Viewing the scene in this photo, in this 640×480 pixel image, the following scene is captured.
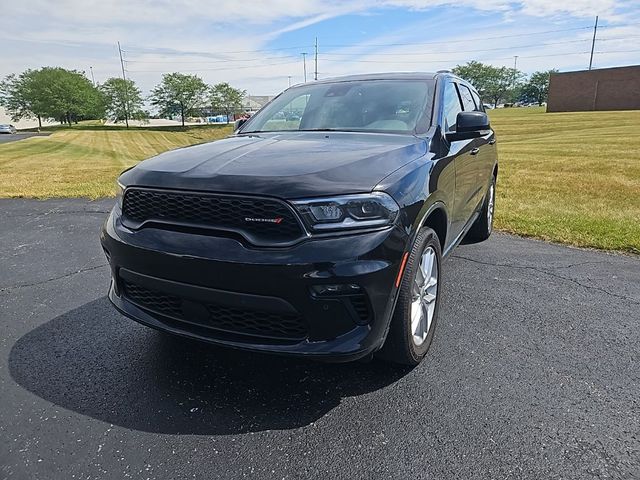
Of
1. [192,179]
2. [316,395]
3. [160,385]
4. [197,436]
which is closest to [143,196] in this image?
[192,179]

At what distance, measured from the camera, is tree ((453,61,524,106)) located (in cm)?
10856

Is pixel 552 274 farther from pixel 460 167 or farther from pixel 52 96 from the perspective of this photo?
pixel 52 96

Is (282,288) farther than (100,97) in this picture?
No

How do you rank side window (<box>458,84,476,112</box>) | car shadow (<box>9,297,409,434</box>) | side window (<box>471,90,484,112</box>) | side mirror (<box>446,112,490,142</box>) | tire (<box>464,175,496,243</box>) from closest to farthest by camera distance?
car shadow (<box>9,297,409,434</box>) → side mirror (<box>446,112,490,142</box>) → side window (<box>458,84,476,112</box>) → side window (<box>471,90,484,112</box>) → tire (<box>464,175,496,243</box>)

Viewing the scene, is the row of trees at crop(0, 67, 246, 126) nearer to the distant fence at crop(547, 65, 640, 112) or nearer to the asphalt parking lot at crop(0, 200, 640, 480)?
the distant fence at crop(547, 65, 640, 112)

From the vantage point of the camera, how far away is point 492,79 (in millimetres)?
112500

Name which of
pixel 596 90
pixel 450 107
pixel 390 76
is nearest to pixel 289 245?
pixel 450 107

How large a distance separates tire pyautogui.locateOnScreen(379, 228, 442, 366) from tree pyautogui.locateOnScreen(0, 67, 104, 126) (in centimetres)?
7723

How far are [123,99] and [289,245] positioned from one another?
255ft

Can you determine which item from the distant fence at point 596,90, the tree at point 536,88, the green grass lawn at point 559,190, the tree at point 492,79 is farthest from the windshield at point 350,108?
the tree at point 536,88

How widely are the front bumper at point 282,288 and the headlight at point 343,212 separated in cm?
6

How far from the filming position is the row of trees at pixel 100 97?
67125 mm

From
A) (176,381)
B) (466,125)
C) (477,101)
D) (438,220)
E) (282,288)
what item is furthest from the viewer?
(477,101)

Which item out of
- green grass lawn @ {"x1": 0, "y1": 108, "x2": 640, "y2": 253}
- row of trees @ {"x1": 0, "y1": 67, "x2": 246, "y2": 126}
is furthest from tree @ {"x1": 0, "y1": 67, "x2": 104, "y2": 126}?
green grass lawn @ {"x1": 0, "y1": 108, "x2": 640, "y2": 253}
